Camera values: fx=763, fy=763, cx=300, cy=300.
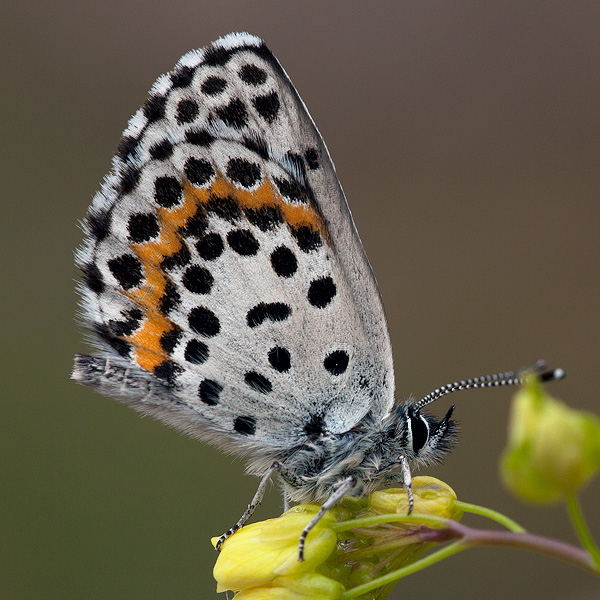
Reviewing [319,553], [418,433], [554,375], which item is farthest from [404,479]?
[554,375]

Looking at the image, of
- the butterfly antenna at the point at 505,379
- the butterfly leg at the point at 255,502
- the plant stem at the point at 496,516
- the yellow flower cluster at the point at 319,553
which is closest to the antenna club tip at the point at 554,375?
the butterfly antenna at the point at 505,379

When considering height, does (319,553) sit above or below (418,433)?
below

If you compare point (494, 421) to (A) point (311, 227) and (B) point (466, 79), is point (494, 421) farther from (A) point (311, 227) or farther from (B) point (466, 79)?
(A) point (311, 227)

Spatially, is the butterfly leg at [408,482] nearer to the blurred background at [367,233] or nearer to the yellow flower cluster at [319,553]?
the yellow flower cluster at [319,553]

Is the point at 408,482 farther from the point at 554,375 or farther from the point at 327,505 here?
the point at 554,375

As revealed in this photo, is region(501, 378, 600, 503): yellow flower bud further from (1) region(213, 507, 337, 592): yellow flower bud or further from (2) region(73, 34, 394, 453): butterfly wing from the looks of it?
(2) region(73, 34, 394, 453): butterfly wing

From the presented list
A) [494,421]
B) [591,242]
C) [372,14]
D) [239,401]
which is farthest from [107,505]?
[372,14]
